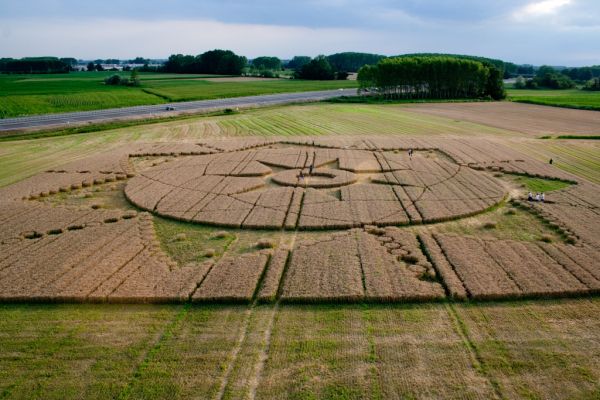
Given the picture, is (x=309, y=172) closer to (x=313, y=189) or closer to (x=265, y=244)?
(x=313, y=189)

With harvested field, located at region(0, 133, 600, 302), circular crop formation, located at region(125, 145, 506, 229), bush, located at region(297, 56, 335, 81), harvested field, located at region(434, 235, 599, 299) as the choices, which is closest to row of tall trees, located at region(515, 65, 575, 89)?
bush, located at region(297, 56, 335, 81)

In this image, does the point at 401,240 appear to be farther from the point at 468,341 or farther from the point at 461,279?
the point at 468,341

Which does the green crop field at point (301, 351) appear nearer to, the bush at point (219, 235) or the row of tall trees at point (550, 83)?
the bush at point (219, 235)

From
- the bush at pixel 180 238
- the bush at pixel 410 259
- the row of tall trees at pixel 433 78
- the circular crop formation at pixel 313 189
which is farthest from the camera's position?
the row of tall trees at pixel 433 78

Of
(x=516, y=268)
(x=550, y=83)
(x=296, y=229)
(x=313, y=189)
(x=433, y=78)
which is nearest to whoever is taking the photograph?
(x=516, y=268)

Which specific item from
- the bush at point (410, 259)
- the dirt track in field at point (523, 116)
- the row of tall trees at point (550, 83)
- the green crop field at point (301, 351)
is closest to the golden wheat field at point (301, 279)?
the green crop field at point (301, 351)

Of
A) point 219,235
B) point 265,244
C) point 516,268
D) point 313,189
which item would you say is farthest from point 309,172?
point 516,268

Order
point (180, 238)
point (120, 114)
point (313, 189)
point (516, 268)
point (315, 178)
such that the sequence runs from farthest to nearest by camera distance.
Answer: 1. point (120, 114)
2. point (315, 178)
3. point (313, 189)
4. point (180, 238)
5. point (516, 268)
